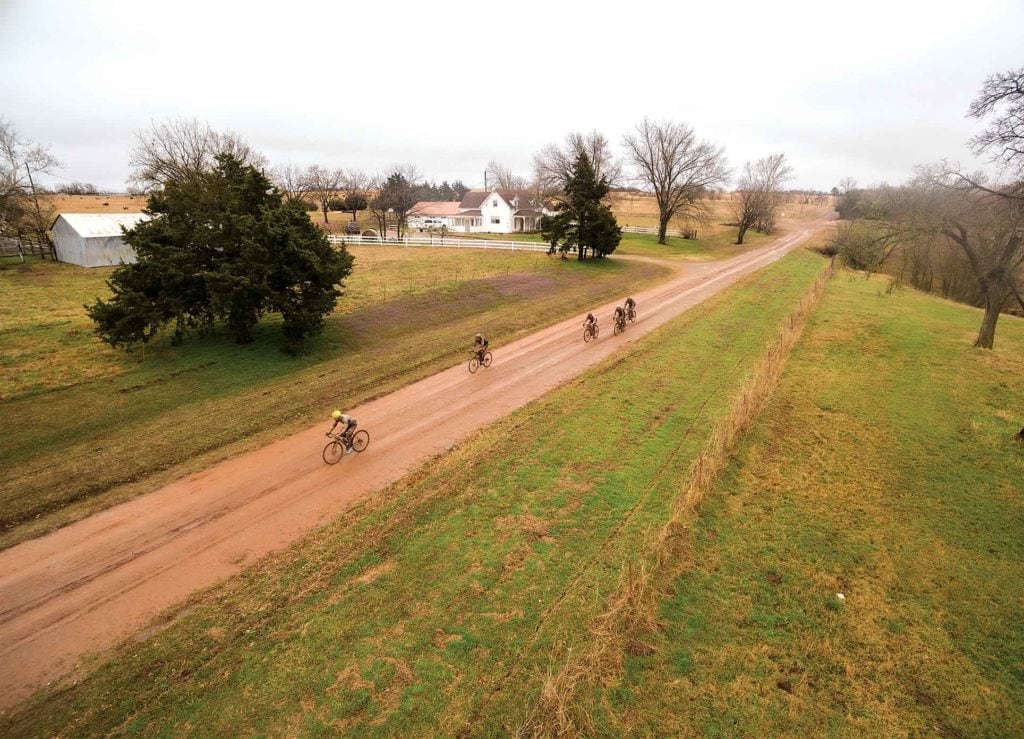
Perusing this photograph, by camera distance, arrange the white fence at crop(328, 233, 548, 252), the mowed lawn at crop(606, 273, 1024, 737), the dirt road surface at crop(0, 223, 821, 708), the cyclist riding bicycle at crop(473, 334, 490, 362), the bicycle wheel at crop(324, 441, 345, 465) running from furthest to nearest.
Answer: the white fence at crop(328, 233, 548, 252)
the cyclist riding bicycle at crop(473, 334, 490, 362)
the bicycle wheel at crop(324, 441, 345, 465)
the dirt road surface at crop(0, 223, 821, 708)
the mowed lawn at crop(606, 273, 1024, 737)

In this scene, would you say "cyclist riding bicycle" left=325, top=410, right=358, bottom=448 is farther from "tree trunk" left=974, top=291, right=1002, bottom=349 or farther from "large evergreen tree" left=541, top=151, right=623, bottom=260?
"large evergreen tree" left=541, top=151, right=623, bottom=260

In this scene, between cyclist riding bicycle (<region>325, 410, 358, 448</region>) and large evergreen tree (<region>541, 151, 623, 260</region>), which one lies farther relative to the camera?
large evergreen tree (<region>541, 151, 623, 260</region>)

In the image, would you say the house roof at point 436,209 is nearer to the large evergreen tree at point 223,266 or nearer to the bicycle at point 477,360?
the large evergreen tree at point 223,266

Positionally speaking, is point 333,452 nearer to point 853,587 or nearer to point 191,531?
point 191,531

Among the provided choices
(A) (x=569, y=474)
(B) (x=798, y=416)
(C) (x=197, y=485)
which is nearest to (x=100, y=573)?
(C) (x=197, y=485)

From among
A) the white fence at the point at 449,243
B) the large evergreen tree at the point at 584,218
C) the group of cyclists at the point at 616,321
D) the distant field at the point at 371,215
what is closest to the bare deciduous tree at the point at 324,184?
the distant field at the point at 371,215

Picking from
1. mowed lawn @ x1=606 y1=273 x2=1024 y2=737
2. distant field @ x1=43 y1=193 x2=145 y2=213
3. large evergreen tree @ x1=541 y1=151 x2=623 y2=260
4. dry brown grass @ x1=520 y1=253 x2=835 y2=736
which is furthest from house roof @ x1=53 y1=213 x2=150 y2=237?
mowed lawn @ x1=606 y1=273 x2=1024 y2=737
